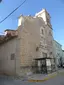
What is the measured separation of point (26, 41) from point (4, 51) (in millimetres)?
4537

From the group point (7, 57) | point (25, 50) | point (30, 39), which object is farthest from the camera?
point (30, 39)

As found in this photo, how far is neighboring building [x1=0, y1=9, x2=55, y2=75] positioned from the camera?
15602 millimetres

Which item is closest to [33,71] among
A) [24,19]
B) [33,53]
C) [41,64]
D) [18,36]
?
[41,64]

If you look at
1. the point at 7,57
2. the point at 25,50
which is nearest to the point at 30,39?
the point at 25,50

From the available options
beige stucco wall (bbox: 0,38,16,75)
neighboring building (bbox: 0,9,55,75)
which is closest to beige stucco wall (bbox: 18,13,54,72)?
neighboring building (bbox: 0,9,55,75)

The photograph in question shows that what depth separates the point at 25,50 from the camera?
53.8ft

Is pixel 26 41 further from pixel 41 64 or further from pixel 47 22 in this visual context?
pixel 47 22

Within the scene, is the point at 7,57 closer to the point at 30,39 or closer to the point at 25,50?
the point at 25,50

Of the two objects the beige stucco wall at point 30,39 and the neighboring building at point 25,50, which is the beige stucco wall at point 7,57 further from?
the beige stucco wall at point 30,39

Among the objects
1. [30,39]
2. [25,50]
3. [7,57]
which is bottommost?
[7,57]

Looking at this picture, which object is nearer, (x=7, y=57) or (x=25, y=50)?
(x=25, y=50)

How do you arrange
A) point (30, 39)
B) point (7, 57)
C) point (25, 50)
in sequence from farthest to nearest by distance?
1. point (30, 39)
2. point (7, 57)
3. point (25, 50)

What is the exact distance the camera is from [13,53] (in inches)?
636

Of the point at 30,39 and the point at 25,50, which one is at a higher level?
the point at 30,39
